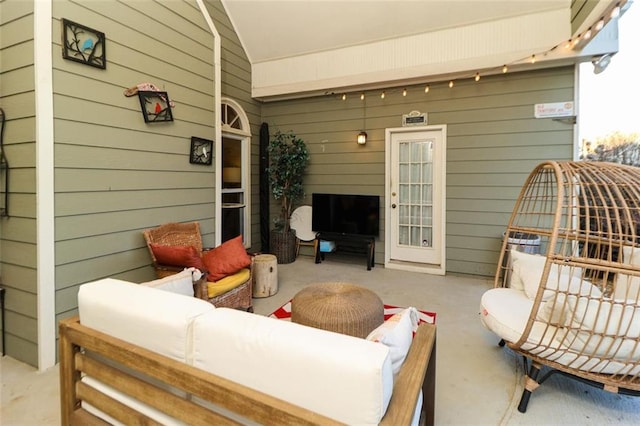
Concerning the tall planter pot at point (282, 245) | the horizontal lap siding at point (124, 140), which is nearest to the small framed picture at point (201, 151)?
the horizontal lap siding at point (124, 140)

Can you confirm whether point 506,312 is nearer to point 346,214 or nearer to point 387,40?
point 346,214

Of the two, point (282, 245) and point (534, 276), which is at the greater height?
point (534, 276)

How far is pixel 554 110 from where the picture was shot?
3977 mm

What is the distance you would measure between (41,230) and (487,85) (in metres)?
5.10

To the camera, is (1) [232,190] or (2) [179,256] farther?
(1) [232,190]

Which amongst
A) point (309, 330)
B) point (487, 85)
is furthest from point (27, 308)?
point (487, 85)

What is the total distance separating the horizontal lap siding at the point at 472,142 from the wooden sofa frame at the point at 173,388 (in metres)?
3.37

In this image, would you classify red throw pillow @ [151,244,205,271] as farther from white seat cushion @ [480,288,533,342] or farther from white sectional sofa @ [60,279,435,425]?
white seat cushion @ [480,288,533,342]

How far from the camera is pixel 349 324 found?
82.1 inches

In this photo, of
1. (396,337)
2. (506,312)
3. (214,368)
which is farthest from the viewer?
(506,312)

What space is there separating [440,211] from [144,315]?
4.28 m

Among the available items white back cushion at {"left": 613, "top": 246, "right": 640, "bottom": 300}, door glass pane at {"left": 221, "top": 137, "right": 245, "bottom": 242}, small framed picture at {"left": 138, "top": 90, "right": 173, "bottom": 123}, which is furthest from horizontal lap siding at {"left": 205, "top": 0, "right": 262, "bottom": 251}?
white back cushion at {"left": 613, "top": 246, "right": 640, "bottom": 300}

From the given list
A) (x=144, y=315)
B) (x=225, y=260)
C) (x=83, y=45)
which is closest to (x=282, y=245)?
(x=225, y=260)

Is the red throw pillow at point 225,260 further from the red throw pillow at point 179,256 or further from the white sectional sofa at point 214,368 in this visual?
the white sectional sofa at point 214,368
